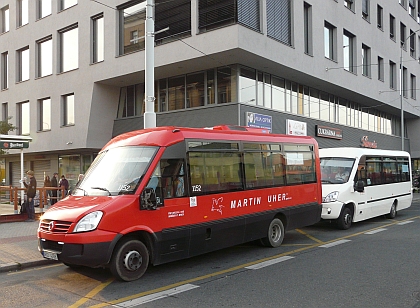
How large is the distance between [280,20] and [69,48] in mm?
12166

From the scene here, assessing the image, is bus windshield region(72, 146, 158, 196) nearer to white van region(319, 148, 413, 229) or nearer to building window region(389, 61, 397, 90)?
white van region(319, 148, 413, 229)

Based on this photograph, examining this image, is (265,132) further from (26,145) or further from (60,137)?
(60,137)

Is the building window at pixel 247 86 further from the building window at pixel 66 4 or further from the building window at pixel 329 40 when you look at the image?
the building window at pixel 66 4

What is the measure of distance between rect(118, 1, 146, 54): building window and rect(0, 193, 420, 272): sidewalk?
35.0 ft

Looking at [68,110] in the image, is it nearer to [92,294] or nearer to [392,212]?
[392,212]

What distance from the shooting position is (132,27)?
841 inches

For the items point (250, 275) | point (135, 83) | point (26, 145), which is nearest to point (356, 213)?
point (250, 275)

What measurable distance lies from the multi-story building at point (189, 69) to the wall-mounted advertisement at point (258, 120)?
0.09m

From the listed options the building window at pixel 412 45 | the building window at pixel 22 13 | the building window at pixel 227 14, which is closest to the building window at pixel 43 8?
the building window at pixel 22 13

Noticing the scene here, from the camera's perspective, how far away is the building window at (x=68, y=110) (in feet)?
79.0

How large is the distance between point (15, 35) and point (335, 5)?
20270 mm

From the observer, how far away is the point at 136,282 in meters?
6.76

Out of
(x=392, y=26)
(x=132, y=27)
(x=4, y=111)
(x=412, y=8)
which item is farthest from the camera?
(x=412, y=8)

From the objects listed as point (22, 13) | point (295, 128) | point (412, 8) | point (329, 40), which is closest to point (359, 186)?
point (295, 128)
